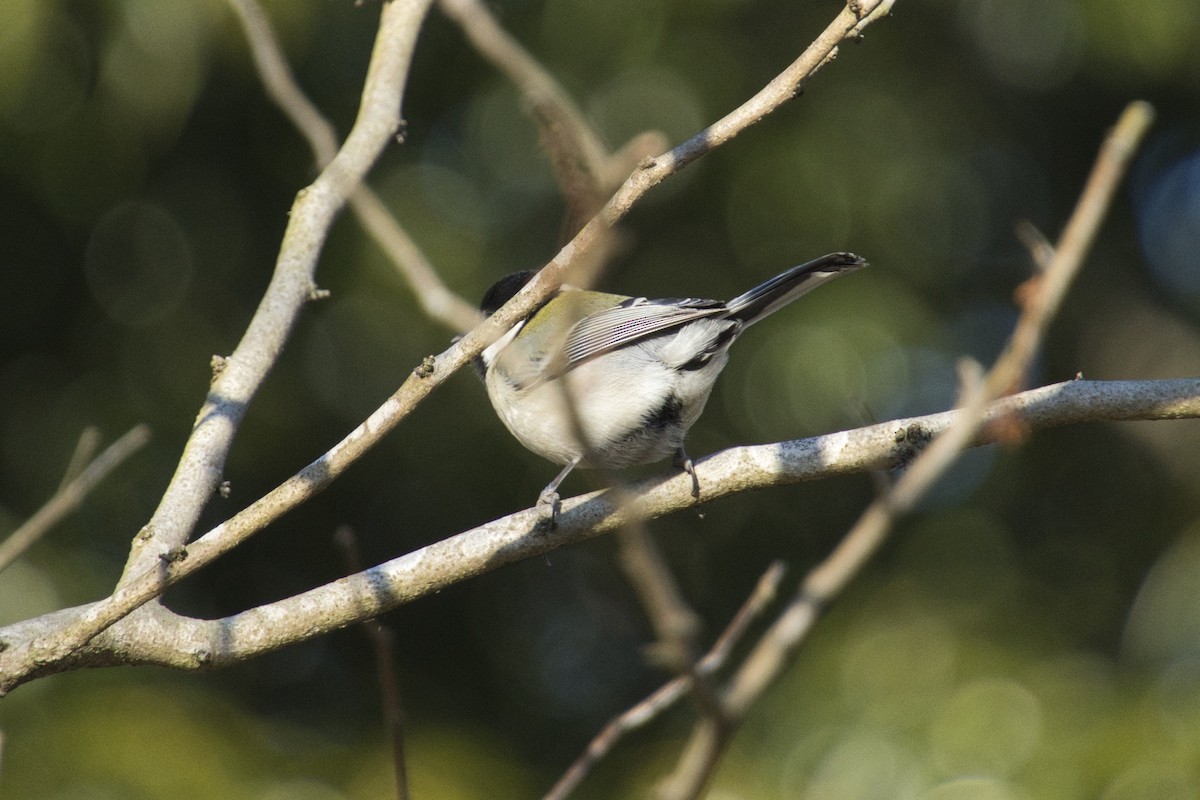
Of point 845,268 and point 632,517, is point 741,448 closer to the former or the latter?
A: point 845,268

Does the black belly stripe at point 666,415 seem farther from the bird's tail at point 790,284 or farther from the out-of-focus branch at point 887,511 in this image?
the out-of-focus branch at point 887,511

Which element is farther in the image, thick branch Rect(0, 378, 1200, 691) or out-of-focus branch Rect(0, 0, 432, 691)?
thick branch Rect(0, 378, 1200, 691)

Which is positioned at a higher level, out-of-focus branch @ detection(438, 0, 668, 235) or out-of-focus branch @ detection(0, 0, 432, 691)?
out-of-focus branch @ detection(0, 0, 432, 691)

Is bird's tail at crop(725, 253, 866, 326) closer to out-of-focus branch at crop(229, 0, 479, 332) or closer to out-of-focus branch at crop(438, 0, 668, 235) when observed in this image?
out-of-focus branch at crop(229, 0, 479, 332)

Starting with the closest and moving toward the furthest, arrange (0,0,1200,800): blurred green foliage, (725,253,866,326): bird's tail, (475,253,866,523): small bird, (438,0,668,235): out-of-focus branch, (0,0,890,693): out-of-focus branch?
1. (438,0,668,235): out-of-focus branch
2. (0,0,890,693): out-of-focus branch
3. (725,253,866,326): bird's tail
4. (475,253,866,523): small bird
5. (0,0,1200,800): blurred green foliage

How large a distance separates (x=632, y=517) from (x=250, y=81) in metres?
4.77

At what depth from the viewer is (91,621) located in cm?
182

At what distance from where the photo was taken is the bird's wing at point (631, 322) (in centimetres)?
325

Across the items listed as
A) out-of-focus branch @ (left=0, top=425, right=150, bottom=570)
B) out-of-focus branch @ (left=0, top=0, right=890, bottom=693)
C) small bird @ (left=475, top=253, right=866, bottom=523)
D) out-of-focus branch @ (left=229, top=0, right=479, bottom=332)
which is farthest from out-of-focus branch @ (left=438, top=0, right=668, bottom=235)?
small bird @ (left=475, top=253, right=866, bottom=523)

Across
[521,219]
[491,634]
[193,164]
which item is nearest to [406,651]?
[491,634]

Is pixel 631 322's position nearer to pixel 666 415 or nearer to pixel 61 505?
pixel 666 415

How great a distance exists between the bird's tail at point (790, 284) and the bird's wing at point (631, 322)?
8 centimetres

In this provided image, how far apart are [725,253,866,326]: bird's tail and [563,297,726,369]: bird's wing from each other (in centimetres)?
8

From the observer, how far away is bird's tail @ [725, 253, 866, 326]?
9.10ft
